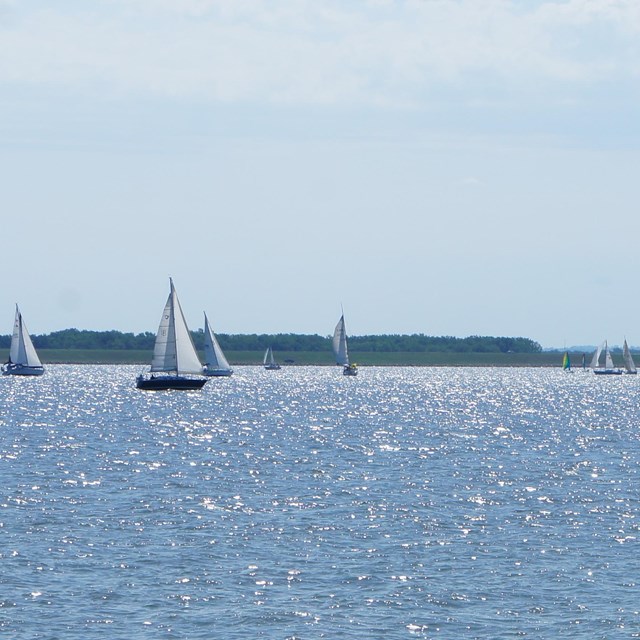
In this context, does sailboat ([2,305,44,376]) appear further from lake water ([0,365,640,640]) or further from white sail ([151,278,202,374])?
lake water ([0,365,640,640])

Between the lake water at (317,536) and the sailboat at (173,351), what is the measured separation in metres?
37.1

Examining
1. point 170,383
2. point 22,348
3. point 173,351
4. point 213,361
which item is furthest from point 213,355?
point 173,351

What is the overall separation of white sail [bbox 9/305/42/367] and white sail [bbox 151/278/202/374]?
61.7 meters

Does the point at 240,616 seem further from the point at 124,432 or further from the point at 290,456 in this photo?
the point at 124,432

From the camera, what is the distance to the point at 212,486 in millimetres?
53750

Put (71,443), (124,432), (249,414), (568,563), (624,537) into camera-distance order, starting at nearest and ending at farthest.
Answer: (568,563) < (624,537) < (71,443) < (124,432) < (249,414)

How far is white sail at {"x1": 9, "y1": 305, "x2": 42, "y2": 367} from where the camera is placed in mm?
181875

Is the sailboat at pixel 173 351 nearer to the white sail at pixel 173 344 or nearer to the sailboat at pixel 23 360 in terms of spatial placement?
the white sail at pixel 173 344

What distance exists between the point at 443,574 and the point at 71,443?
43983mm

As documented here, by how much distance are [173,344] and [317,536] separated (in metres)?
82.4

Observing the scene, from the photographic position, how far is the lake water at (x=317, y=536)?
3031 cm

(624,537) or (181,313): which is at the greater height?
(181,313)

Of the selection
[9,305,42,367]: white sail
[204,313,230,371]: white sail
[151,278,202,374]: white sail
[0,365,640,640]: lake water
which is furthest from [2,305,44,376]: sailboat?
[0,365,640,640]: lake water

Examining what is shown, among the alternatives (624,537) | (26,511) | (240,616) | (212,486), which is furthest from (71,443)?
(240,616)
